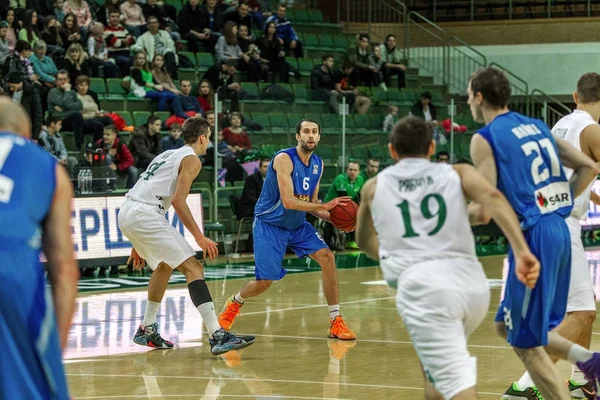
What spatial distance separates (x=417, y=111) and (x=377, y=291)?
27.3 ft

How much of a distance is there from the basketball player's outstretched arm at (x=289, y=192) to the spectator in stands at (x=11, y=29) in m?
8.80

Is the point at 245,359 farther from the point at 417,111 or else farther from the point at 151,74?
the point at 417,111

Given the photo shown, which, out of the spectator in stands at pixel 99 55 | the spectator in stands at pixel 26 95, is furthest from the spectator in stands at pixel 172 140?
the spectator in stands at pixel 99 55

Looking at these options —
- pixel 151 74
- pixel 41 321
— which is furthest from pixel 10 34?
pixel 41 321

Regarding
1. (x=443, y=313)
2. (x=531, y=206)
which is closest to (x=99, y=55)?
(x=531, y=206)

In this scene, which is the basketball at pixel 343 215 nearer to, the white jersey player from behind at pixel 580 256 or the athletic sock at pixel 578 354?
the white jersey player from behind at pixel 580 256

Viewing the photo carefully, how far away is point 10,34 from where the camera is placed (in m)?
17.4

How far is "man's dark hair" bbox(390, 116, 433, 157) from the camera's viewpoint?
502 centimetres

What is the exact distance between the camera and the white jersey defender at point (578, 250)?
259 inches

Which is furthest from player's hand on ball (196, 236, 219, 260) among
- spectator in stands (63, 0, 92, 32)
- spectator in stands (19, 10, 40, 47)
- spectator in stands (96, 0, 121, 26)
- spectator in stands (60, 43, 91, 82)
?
spectator in stands (96, 0, 121, 26)

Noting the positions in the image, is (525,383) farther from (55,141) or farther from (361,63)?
(361,63)

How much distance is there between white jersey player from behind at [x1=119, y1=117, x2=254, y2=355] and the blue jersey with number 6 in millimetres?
3552

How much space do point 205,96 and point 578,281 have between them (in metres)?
12.8

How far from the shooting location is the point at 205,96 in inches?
744
